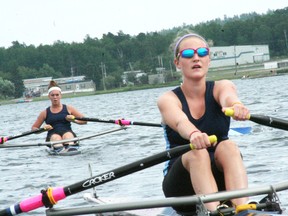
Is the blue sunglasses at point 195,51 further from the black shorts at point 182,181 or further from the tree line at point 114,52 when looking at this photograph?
the tree line at point 114,52

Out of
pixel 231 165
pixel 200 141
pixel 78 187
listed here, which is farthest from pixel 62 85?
pixel 200 141

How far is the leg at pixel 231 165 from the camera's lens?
23.8ft

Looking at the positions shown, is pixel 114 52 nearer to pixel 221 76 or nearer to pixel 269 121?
pixel 221 76

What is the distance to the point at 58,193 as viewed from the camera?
7.33 metres

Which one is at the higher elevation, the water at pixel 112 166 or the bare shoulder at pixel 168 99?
the bare shoulder at pixel 168 99

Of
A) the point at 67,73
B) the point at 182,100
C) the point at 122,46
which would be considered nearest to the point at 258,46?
the point at 122,46

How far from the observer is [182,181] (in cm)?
761

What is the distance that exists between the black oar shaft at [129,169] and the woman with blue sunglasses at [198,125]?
240 mm

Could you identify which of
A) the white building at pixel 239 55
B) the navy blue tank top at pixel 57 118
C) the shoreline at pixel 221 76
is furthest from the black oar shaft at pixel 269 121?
the white building at pixel 239 55

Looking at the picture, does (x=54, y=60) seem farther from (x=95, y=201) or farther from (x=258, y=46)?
(x=95, y=201)

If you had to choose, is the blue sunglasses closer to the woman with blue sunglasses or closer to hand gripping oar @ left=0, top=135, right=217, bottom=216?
the woman with blue sunglasses

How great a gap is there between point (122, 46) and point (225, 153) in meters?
165

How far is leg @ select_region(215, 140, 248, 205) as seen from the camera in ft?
23.8

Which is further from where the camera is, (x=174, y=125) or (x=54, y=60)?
(x=54, y=60)
